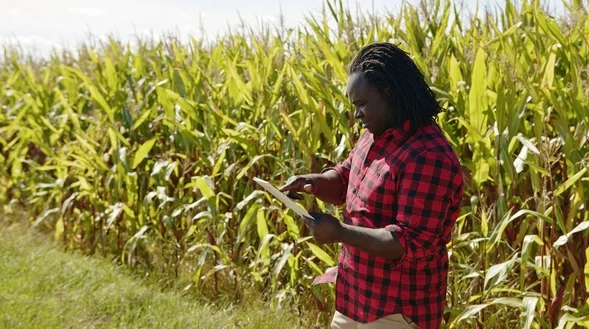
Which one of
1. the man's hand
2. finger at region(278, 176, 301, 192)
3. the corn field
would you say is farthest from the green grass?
the man's hand

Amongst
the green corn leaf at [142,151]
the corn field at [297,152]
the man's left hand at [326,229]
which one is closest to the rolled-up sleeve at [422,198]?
the man's left hand at [326,229]

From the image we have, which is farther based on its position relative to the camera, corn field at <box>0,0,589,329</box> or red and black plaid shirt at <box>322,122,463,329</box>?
corn field at <box>0,0,589,329</box>

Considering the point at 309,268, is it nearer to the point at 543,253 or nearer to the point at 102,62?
the point at 543,253

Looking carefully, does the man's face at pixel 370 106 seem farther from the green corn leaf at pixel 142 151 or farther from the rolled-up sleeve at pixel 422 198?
the green corn leaf at pixel 142 151

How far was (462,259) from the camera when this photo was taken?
11.9 feet

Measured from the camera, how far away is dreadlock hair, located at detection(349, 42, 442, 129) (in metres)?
2.29

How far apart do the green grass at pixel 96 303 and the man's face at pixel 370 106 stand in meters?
1.93

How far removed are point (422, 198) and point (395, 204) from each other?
0.14 m

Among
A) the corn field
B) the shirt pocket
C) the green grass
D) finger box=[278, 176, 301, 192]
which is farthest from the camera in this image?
the green grass

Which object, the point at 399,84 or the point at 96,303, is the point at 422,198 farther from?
the point at 96,303

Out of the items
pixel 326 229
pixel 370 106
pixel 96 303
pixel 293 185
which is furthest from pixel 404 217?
pixel 96 303

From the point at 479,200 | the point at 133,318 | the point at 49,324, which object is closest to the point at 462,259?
the point at 479,200

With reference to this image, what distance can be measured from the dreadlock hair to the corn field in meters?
0.91

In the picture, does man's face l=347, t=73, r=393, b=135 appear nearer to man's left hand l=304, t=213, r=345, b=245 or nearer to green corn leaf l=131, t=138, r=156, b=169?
man's left hand l=304, t=213, r=345, b=245
